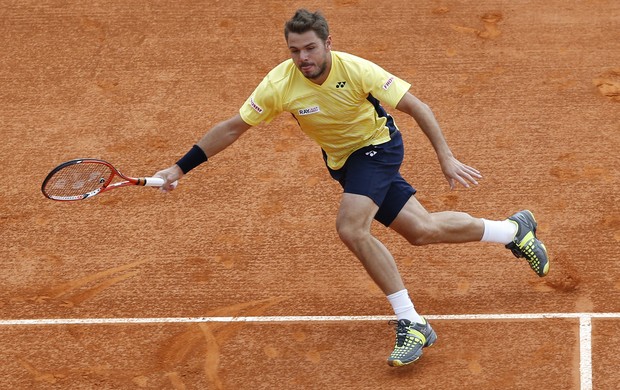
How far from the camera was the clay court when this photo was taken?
23.6ft

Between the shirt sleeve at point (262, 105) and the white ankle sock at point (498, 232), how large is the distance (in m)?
1.67

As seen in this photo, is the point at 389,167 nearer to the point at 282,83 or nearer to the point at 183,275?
the point at 282,83

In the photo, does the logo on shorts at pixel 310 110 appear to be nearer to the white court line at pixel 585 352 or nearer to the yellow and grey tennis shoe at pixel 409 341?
the yellow and grey tennis shoe at pixel 409 341

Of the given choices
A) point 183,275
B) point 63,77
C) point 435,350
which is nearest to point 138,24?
point 63,77

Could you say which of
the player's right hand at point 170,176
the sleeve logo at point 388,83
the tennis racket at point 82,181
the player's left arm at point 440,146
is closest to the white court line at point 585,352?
the player's left arm at point 440,146

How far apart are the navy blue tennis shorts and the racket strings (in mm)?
1598

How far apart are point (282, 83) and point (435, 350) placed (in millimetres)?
2015

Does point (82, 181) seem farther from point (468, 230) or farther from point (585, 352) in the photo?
point (585, 352)

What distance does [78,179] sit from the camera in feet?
23.8

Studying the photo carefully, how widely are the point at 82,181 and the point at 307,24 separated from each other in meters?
→ 1.88

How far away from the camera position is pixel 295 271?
26.1 ft

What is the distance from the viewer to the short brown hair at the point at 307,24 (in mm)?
6684

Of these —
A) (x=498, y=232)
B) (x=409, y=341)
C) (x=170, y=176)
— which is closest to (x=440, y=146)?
(x=498, y=232)

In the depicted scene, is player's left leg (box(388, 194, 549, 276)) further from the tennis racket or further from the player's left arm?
the tennis racket
